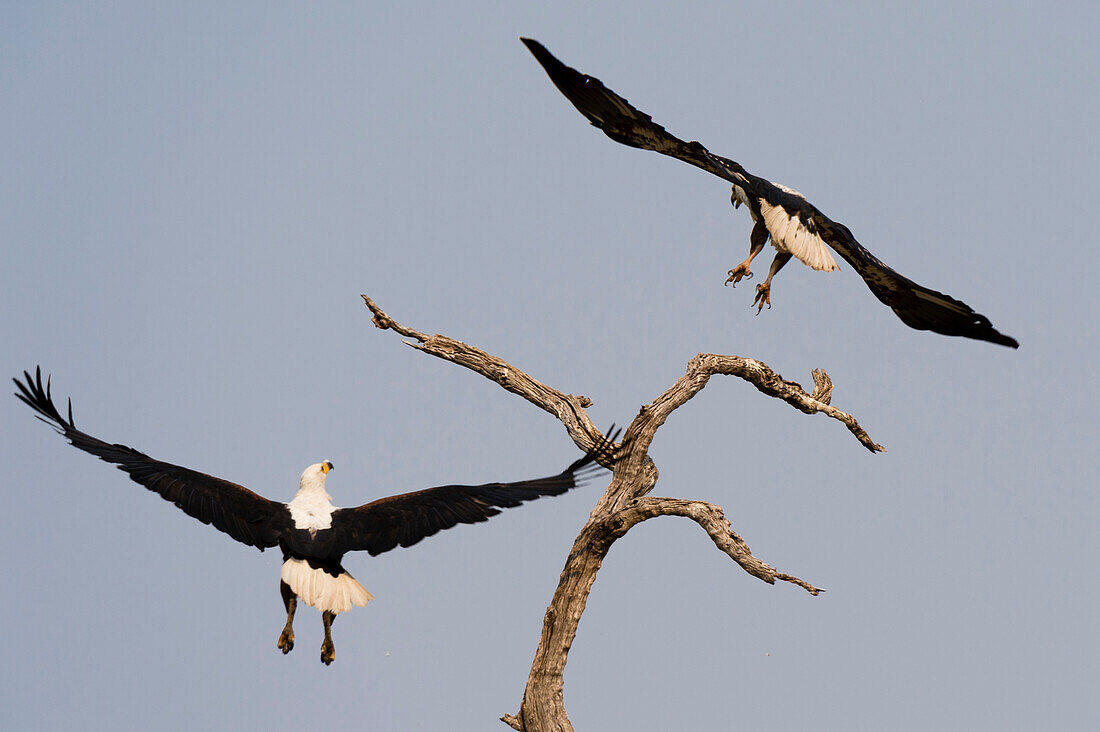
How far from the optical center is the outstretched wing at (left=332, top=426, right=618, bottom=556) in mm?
7340

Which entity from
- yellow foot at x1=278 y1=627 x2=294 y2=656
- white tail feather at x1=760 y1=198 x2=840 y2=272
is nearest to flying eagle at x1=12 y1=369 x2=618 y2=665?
yellow foot at x1=278 y1=627 x2=294 y2=656

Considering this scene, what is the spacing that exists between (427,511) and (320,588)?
73 centimetres

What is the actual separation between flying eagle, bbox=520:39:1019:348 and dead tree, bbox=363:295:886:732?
688 millimetres

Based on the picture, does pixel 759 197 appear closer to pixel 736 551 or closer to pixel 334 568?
pixel 736 551

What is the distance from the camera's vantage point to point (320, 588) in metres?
7.33

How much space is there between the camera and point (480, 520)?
7297 mm

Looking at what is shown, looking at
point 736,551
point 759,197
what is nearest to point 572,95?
point 759,197

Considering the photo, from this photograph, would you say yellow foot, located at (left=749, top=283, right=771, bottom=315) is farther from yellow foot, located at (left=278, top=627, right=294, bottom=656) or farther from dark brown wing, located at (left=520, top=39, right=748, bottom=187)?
yellow foot, located at (left=278, top=627, right=294, bottom=656)

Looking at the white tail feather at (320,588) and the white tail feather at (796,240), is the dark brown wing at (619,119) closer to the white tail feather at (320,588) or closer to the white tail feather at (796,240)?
the white tail feather at (796,240)

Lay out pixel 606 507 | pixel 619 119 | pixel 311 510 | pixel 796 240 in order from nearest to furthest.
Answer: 1. pixel 311 510
2. pixel 606 507
3. pixel 619 119
4. pixel 796 240

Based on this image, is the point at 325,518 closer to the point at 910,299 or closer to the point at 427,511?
the point at 427,511

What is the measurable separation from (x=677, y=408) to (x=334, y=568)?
2.22 metres

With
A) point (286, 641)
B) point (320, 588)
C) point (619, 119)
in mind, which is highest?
point (619, 119)

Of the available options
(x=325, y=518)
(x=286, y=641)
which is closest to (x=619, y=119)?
(x=325, y=518)
